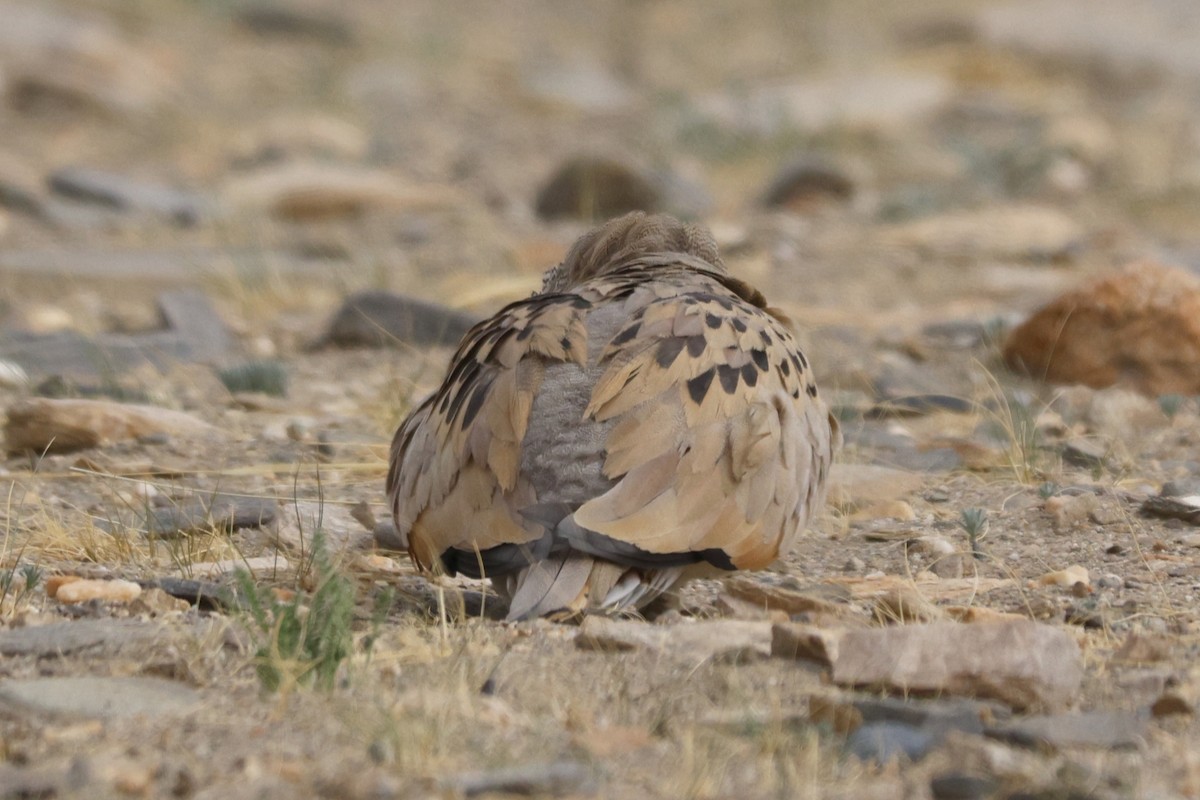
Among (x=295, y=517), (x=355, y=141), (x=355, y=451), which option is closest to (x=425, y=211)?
(x=355, y=141)

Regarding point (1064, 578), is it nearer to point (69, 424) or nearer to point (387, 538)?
point (387, 538)

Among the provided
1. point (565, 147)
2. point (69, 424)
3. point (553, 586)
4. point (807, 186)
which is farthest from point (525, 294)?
point (565, 147)

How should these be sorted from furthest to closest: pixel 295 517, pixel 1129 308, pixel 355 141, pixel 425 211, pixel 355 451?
pixel 355 141 → pixel 425 211 → pixel 1129 308 → pixel 355 451 → pixel 295 517

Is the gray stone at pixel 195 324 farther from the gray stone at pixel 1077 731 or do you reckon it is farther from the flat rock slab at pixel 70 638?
the gray stone at pixel 1077 731

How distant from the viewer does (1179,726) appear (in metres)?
3.23

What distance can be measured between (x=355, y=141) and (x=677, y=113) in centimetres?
276

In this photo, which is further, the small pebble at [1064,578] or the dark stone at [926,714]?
the small pebble at [1064,578]

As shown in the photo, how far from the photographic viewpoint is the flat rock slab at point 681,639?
352 cm

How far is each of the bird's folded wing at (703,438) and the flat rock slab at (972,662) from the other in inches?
18.5

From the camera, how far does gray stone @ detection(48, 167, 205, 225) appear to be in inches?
436

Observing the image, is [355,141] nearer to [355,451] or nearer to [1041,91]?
[1041,91]

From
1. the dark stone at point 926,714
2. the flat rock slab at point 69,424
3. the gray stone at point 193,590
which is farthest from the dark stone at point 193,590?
the flat rock slab at point 69,424

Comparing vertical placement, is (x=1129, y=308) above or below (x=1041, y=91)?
below

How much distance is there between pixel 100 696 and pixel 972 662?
168 centimetres
